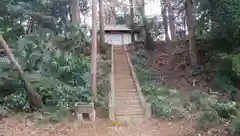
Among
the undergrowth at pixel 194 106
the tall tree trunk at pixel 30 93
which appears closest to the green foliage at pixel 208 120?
the undergrowth at pixel 194 106

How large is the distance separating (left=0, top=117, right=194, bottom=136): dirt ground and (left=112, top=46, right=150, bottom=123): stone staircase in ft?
2.41

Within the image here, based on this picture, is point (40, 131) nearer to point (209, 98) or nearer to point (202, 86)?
point (209, 98)

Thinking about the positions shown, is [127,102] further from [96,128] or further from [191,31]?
[191,31]

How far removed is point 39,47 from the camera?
14062mm

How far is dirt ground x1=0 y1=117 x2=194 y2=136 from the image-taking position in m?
9.33

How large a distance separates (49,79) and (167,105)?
15.8 feet

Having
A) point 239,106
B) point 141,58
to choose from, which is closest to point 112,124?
point 239,106

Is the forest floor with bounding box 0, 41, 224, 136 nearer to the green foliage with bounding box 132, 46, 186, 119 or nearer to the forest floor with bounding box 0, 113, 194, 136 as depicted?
the forest floor with bounding box 0, 113, 194, 136

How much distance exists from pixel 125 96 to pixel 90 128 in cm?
315

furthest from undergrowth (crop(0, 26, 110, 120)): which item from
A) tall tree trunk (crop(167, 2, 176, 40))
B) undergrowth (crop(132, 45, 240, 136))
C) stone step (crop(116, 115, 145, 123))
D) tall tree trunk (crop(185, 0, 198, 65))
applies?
tall tree trunk (crop(167, 2, 176, 40))

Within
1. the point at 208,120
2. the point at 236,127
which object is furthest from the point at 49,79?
the point at 236,127

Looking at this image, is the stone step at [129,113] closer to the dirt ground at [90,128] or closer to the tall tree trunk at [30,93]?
the dirt ground at [90,128]

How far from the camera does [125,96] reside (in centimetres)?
1271

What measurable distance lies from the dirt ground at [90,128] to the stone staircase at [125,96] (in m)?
0.74
